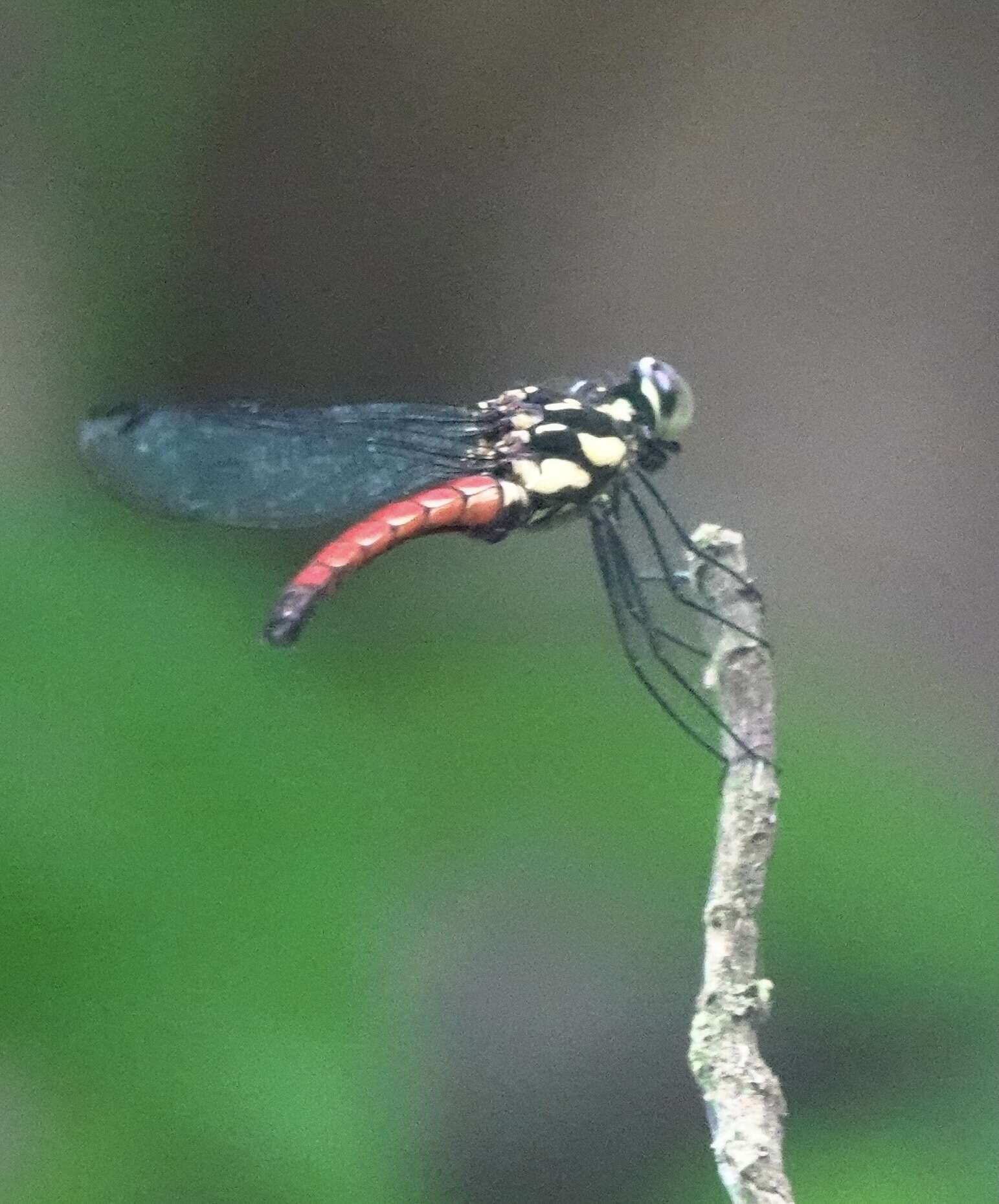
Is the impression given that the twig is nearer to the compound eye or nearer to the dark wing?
the compound eye

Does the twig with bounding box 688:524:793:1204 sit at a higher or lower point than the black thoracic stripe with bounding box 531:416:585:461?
lower

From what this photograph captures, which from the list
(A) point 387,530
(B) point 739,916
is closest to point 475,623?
(A) point 387,530

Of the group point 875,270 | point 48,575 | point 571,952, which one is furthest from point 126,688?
point 875,270

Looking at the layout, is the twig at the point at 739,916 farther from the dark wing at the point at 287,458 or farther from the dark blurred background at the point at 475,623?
the dark wing at the point at 287,458

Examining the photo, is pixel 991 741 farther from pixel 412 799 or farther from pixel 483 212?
pixel 483 212

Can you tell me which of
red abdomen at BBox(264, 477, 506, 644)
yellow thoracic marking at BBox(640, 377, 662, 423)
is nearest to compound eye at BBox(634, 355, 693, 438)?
yellow thoracic marking at BBox(640, 377, 662, 423)

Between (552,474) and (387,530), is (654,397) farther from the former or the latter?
(387,530)
